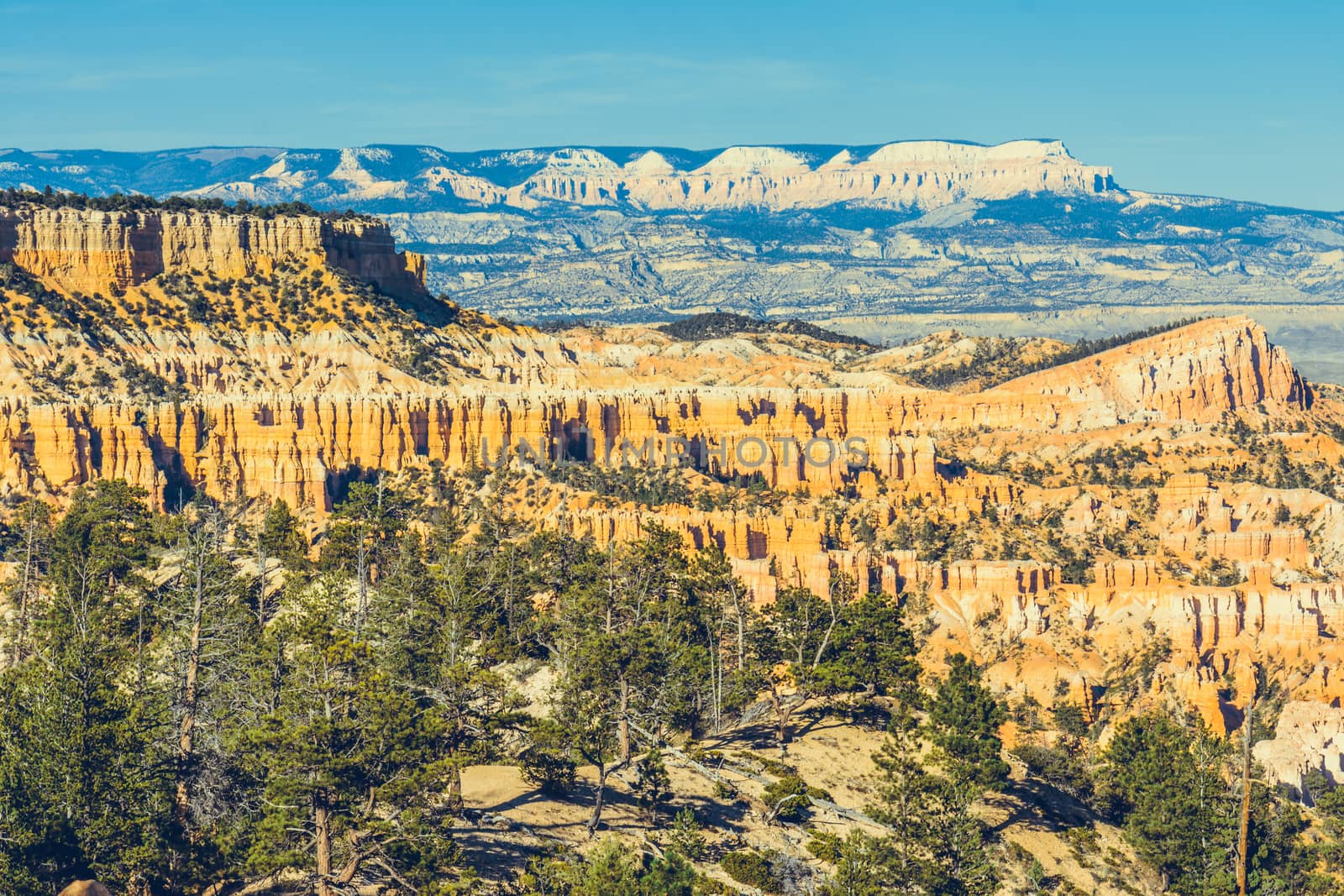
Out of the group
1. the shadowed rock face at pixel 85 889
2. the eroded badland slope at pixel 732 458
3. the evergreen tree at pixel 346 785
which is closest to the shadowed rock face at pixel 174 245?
the eroded badland slope at pixel 732 458

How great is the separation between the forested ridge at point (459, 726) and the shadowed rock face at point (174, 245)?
2078 inches

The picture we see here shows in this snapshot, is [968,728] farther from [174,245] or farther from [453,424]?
[174,245]

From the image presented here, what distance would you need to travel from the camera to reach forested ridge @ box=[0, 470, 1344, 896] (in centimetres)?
4566

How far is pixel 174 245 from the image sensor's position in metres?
153

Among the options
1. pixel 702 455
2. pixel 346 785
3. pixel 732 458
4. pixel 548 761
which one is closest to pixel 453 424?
pixel 702 455

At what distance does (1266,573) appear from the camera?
403ft

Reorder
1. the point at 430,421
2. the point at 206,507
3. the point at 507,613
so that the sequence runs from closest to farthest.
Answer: the point at 507,613, the point at 206,507, the point at 430,421

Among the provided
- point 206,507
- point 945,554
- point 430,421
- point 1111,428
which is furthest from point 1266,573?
point 206,507

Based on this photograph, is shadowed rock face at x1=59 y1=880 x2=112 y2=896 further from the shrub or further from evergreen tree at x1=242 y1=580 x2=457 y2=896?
the shrub

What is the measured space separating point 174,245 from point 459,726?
109686mm

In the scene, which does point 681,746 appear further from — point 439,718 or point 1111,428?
point 1111,428

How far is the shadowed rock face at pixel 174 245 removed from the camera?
5728 inches

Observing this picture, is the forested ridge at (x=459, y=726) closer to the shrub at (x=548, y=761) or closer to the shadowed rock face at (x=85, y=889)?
the shrub at (x=548, y=761)

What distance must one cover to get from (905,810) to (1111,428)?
116 m
